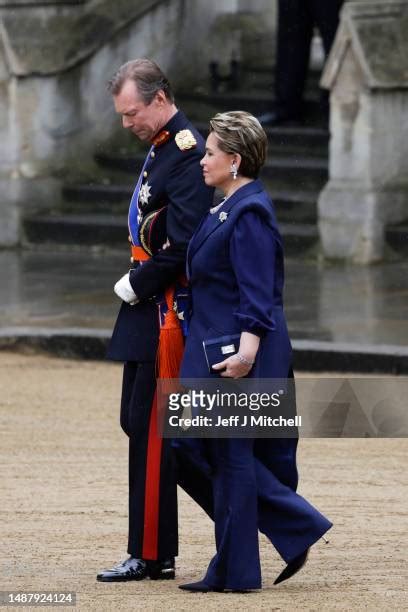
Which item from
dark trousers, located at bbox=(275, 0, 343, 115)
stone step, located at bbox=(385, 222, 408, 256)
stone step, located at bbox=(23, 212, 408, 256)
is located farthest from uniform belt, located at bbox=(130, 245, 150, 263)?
dark trousers, located at bbox=(275, 0, 343, 115)

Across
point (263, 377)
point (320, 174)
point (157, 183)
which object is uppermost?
point (157, 183)

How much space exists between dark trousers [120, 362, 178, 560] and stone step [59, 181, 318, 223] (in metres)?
8.52

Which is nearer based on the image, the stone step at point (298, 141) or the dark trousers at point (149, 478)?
the dark trousers at point (149, 478)

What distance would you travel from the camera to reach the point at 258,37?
55.3ft

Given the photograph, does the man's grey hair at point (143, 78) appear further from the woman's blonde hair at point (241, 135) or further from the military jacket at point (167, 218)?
the woman's blonde hair at point (241, 135)

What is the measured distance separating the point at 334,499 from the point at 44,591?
1750mm

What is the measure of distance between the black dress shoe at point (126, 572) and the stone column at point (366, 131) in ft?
25.8

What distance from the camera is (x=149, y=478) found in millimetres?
5824

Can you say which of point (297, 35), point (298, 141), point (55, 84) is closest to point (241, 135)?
point (297, 35)

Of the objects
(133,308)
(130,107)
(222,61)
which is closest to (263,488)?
(133,308)

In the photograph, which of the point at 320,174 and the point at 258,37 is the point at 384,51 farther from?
the point at 258,37

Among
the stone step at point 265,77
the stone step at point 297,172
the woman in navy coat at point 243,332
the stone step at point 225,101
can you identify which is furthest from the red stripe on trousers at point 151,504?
the stone step at point 265,77

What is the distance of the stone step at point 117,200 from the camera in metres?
14.3

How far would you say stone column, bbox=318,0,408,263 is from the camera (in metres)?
13.3
